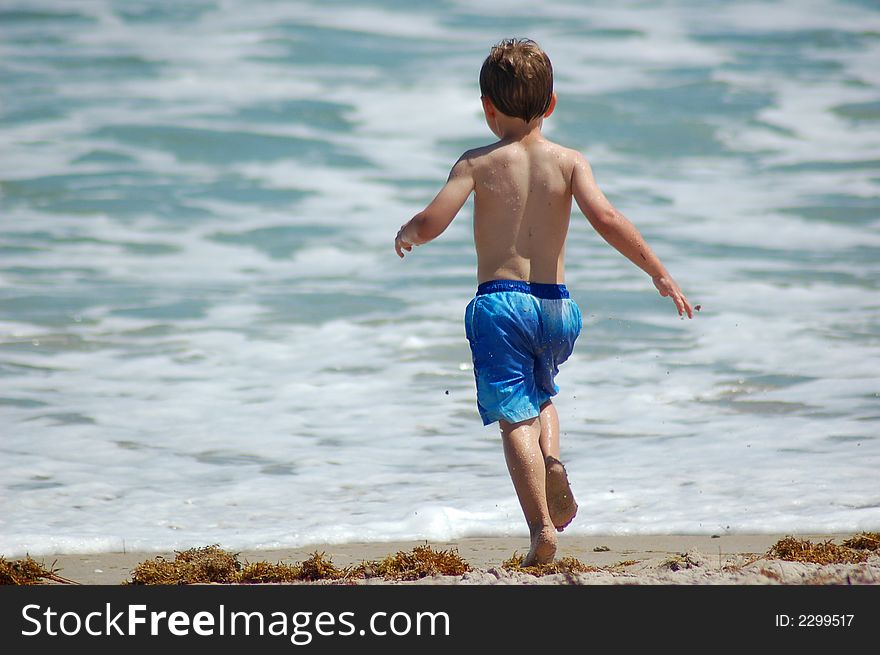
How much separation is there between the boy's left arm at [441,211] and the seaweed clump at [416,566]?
36.3 inches

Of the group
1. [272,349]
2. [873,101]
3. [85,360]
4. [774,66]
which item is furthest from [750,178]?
[85,360]

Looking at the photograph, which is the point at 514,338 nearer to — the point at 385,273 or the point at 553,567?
the point at 553,567

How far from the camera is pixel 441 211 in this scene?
3.18m

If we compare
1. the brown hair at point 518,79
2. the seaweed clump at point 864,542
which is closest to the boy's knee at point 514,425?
the brown hair at point 518,79

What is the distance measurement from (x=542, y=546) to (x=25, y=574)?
1.52 m

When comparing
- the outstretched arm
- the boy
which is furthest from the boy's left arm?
the outstretched arm

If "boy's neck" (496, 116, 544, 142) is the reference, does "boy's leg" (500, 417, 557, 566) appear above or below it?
below

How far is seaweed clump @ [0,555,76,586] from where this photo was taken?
10.4 ft

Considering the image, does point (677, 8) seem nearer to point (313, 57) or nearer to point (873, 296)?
point (313, 57)

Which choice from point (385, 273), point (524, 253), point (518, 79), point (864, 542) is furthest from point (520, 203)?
point (385, 273)

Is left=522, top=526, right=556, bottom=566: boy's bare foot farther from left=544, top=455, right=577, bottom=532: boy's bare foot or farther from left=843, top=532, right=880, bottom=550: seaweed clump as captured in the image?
left=843, top=532, right=880, bottom=550: seaweed clump

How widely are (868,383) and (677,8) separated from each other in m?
11.7

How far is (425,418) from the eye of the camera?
5.30 m

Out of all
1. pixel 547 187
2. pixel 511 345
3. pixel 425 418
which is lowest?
pixel 425 418
